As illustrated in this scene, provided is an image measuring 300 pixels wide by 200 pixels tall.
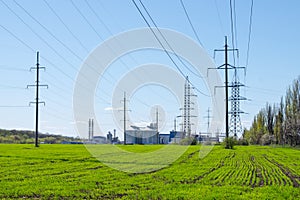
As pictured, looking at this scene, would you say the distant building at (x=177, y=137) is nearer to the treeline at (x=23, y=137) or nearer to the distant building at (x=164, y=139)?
the distant building at (x=164, y=139)

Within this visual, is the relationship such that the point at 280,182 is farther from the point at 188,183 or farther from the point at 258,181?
the point at 188,183

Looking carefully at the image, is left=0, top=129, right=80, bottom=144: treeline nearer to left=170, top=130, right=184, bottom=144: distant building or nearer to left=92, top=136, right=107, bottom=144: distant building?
left=170, top=130, right=184, bottom=144: distant building

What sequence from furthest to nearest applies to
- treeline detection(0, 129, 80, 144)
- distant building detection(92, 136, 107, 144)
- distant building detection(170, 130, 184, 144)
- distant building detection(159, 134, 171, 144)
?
distant building detection(159, 134, 171, 144) → treeline detection(0, 129, 80, 144) → distant building detection(170, 130, 184, 144) → distant building detection(92, 136, 107, 144)

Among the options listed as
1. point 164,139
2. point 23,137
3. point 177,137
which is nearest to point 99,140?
point 177,137

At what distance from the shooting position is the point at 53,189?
17.3m

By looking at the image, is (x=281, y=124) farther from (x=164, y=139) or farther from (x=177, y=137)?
(x=164, y=139)

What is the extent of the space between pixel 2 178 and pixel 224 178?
32.6 feet

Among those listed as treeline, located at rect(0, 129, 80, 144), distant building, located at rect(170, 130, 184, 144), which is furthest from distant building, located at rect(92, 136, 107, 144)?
treeline, located at rect(0, 129, 80, 144)

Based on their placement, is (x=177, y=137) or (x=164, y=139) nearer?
(x=177, y=137)

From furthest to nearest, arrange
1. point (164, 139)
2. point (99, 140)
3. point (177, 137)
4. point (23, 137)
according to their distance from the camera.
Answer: point (164, 139) < point (23, 137) < point (177, 137) < point (99, 140)

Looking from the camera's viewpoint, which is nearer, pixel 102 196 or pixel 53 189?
pixel 102 196

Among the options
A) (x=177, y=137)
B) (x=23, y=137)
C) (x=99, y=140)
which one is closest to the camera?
(x=99, y=140)

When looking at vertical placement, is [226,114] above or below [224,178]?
above

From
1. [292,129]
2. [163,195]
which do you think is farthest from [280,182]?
[292,129]
